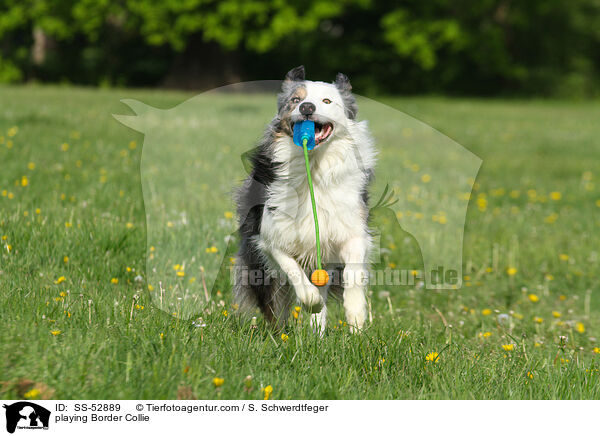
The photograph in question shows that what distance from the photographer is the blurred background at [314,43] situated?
78.7 feet

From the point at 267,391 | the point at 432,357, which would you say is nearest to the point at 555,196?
the point at 432,357

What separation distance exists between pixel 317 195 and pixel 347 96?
516mm

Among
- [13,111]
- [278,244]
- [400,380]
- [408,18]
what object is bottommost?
[400,380]

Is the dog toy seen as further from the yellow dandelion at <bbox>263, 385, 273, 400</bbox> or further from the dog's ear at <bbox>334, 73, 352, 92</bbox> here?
the yellow dandelion at <bbox>263, 385, 273, 400</bbox>

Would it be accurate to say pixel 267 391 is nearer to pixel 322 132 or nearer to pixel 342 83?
pixel 322 132

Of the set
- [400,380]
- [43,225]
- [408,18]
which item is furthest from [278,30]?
[400,380]

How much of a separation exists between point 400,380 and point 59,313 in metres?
1.71

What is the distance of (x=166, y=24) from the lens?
24.2m

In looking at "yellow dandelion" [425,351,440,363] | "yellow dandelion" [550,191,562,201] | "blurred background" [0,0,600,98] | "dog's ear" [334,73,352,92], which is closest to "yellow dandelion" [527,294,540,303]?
"yellow dandelion" [425,351,440,363]

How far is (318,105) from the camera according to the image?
Result: 2.92 m

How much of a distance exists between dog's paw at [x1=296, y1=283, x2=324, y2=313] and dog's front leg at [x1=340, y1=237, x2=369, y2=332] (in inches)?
9.0

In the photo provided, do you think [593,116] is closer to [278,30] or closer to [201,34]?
[278,30]

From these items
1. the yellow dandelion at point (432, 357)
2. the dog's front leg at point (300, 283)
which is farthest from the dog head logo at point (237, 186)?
the yellow dandelion at point (432, 357)
